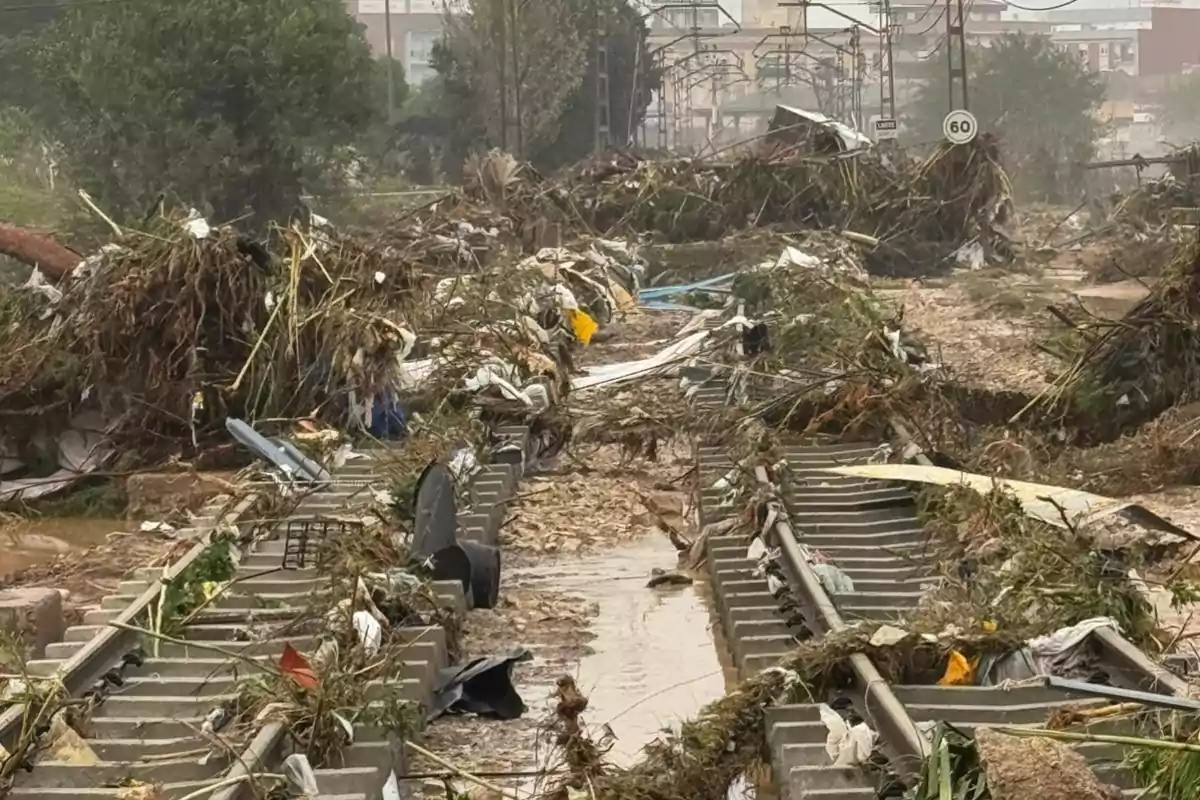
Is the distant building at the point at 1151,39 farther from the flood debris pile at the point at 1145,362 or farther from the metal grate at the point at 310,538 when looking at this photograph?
the metal grate at the point at 310,538

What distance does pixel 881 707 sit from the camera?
6.08 m

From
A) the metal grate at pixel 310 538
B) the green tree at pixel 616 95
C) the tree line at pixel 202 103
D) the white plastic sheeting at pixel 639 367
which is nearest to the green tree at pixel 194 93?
the tree line at pixel 202 103

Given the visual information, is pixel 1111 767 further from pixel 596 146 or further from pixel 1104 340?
pixel 596 146

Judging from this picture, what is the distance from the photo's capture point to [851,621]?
754 cm

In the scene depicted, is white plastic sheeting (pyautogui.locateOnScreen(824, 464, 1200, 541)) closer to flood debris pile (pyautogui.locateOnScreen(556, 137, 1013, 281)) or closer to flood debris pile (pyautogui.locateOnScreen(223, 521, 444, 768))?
flood debris pile (pyautogui.locateOnScreen(223, 521, 444, 768))

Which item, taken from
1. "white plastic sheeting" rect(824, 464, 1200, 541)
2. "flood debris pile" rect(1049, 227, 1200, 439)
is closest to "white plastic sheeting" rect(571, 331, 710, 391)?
"flood debris pile" rect(1049, 227, 1200, 439)

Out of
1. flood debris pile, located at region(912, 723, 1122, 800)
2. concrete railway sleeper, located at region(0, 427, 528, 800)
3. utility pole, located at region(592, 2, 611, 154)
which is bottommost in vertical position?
concrete railway sleeper, located at region(0, 427, 528, 800)

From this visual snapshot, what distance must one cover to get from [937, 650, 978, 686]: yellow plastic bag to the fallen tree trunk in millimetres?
10186

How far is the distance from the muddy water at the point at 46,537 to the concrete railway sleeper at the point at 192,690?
3.40 m

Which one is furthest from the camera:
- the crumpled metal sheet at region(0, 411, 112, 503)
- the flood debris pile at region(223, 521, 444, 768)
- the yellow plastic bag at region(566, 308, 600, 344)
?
the yellow plastic bag at region(566, 308, 600, 344)

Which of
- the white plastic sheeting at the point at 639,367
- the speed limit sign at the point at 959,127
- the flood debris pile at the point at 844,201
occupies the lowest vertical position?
the white plastic sheeting at the point at 639,367

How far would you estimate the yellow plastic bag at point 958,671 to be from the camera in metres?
6.66

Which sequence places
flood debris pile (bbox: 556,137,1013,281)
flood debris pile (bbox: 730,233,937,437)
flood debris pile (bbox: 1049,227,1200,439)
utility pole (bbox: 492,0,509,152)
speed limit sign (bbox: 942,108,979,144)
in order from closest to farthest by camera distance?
flood debris pile (bbox: 730,233,937,437)
flood debris pile (bbox: 1049,227,1200,439)
speed limit sign (bbox: 942,108,979,144)
flood debris pile (bbox: 556,137,1013,281)
utility pole (bbox: 492,0,509,152)

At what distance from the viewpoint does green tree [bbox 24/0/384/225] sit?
99.5ft
